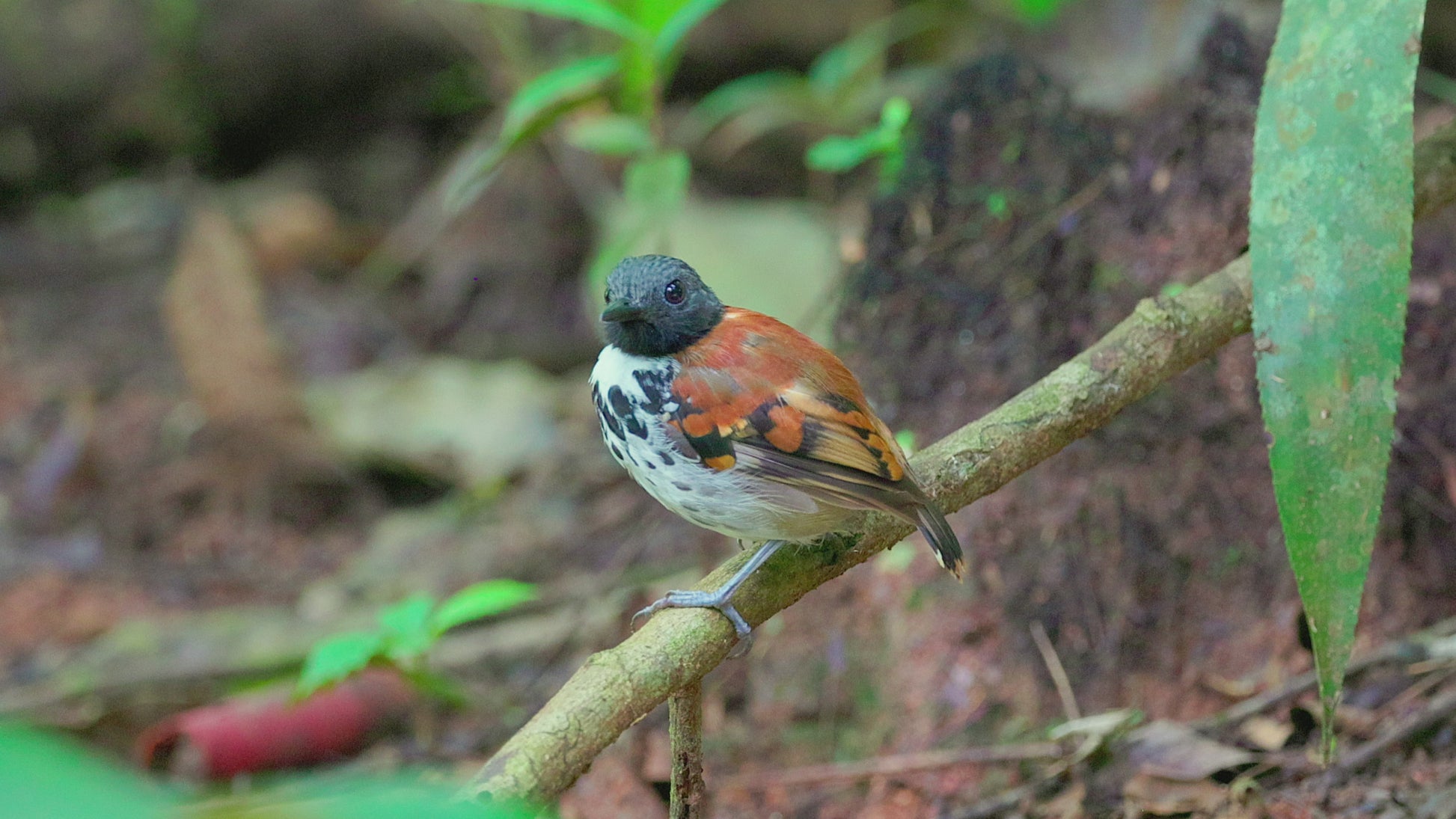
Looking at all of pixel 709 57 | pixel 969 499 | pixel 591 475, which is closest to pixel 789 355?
pixel 969 499

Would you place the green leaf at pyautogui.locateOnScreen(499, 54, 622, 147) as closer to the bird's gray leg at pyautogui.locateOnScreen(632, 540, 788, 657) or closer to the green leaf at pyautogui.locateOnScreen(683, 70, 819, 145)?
the green leaf at pyautogui.locateOnScreen(683, 70, 819, 145)

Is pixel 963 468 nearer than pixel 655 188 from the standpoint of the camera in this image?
Yes

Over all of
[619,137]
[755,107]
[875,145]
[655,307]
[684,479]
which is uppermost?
[755,107]

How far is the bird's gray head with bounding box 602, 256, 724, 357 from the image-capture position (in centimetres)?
257

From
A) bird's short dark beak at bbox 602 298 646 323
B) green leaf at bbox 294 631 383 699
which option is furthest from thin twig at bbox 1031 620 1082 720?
green leaf at bbox 294 631 383 699

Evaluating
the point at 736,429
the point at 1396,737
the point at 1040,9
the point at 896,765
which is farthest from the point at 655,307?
the point at 1040,9

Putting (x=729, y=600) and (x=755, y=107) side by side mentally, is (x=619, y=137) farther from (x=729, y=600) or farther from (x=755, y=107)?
(x=755, y=107)

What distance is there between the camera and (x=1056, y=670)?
323cm

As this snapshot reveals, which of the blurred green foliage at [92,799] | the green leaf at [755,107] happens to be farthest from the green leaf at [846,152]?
the blurred green foliage at [92,799]

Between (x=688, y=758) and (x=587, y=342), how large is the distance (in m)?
5.36

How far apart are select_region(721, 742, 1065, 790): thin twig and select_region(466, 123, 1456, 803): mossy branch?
0.86m

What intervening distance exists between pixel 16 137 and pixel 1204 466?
8454 millimetres

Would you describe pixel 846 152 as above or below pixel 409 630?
above

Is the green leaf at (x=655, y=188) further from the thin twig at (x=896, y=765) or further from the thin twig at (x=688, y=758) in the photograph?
A: the thin twig at (x=688, y=758)
